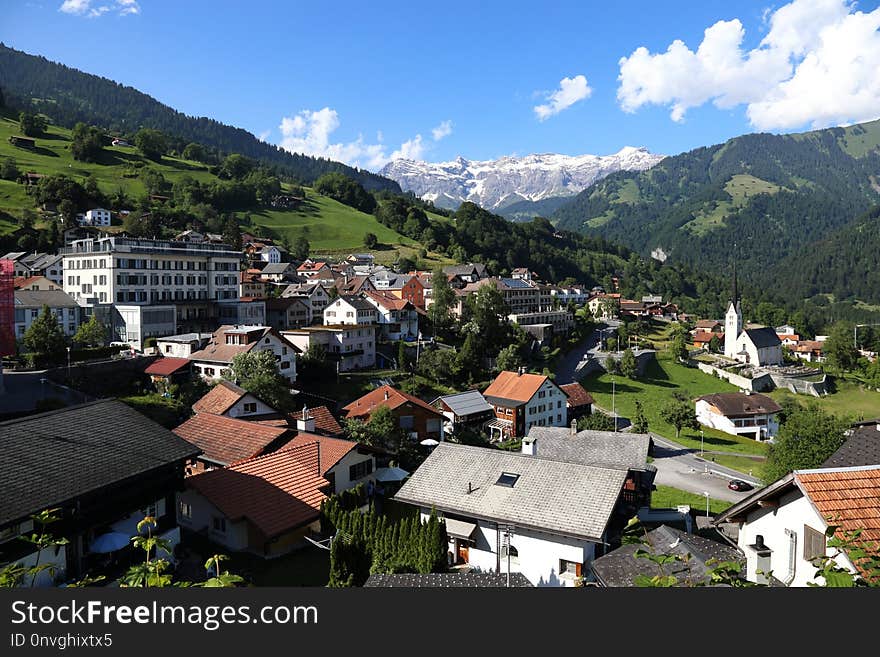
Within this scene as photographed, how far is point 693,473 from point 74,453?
30319mm

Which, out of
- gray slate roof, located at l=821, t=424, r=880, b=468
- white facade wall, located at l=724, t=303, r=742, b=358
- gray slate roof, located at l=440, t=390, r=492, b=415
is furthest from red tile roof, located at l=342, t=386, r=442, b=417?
white facade wall, located at l=724, t=303, r=742, b=358

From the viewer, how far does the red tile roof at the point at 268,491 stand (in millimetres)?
14656

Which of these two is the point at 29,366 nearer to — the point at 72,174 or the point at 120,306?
the point at 120,306

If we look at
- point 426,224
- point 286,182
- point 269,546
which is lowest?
point 269,546

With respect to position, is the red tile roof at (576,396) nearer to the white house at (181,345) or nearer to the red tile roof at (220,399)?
the red tile roof at (220,399)

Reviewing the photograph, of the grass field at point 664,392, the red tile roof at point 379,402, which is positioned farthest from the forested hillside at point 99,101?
the red tile roof at point 379,402

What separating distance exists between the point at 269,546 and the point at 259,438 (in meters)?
6.11

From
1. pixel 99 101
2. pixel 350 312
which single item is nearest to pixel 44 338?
pixel 350 312

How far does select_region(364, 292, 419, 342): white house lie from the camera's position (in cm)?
4981

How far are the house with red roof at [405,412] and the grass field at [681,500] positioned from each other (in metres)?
12.0

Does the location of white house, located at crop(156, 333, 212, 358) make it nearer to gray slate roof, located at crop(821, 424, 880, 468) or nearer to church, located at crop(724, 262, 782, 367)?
gray slate roof, located at crop(821, 424, 880, 468)

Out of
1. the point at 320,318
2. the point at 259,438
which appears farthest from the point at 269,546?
the point at 320,318

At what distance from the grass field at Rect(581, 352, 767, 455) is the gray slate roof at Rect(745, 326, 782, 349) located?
38.4ft

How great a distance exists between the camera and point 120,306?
39188mm
